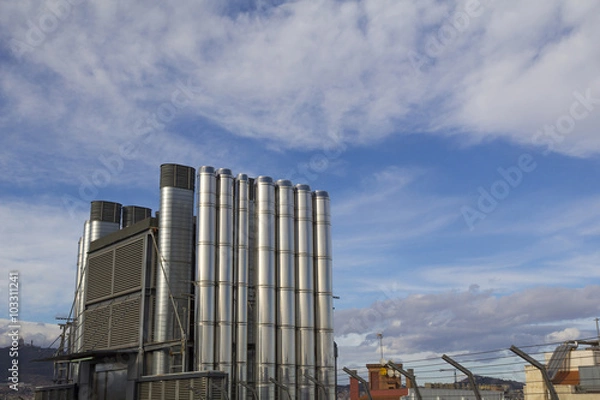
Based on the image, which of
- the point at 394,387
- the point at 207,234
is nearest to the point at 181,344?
the point at 207,234

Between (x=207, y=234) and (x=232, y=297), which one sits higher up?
(x=207, y=234)

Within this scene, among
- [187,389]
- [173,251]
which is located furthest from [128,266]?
[187,389]

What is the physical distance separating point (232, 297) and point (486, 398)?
53108 millimetres

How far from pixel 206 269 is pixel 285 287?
8472 mm

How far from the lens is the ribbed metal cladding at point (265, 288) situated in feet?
195

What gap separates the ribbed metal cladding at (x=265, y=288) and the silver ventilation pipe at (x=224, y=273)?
2.95m

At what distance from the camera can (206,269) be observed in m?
59.0

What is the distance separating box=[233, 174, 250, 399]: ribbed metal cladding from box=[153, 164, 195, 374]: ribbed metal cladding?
4.49 meters

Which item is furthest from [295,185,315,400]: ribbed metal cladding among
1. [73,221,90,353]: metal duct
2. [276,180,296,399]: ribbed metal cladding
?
[73,221,90,353]: metal duct

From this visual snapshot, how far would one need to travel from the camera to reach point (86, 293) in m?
71.6

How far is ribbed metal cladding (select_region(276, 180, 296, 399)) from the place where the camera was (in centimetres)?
6094

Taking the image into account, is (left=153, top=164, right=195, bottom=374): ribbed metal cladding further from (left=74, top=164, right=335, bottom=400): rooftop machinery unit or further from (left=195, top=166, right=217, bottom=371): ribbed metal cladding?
(left=195, top=166, right=217, bottom=371): ribbed metal cladding

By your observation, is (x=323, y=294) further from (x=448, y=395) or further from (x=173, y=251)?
(x=448, y=395)

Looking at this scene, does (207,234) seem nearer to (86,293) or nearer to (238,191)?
(238,191)
